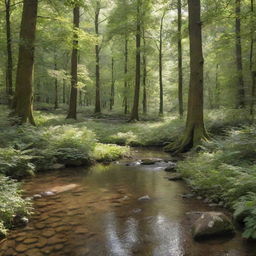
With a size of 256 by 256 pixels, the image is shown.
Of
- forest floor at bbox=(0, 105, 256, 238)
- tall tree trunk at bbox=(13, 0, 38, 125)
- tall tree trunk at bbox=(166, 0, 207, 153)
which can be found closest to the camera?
forest floor at bbox=(0, 105, 256, 238)

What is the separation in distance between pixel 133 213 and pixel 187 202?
137cm

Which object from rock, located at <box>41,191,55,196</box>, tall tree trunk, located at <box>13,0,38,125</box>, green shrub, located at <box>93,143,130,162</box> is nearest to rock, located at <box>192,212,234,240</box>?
rock, located at <box>41,191,55,196</box>

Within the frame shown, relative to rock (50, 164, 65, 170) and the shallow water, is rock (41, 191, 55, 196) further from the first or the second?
rock (50, 164, 65, 170)

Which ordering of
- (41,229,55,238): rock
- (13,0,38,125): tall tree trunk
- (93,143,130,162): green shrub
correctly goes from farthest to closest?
(13,0,38,125): tall tree trunk → (93,143,130,162): green shrub → (41,229,55,238): rock

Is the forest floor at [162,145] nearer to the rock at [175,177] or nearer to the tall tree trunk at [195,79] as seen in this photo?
the rock at [175,177]

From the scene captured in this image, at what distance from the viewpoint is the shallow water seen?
4.02 metres

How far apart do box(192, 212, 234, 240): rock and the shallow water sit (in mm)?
135

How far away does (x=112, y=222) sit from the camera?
503 cm

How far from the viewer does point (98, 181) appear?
795 cm

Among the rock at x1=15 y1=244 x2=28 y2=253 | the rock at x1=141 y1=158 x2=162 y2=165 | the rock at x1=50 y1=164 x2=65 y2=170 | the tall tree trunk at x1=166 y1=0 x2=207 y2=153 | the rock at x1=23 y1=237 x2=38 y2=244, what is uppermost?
the tall tree trunk at x1=166 y1=0 x2=207 y2=153

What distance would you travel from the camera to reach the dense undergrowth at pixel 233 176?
4.64 metres

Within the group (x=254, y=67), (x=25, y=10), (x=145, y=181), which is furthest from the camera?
(x=254, y=67)

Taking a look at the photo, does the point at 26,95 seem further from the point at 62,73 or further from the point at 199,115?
the point at 199,115

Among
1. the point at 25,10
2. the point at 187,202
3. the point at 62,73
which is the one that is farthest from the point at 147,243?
the point at 62,73
